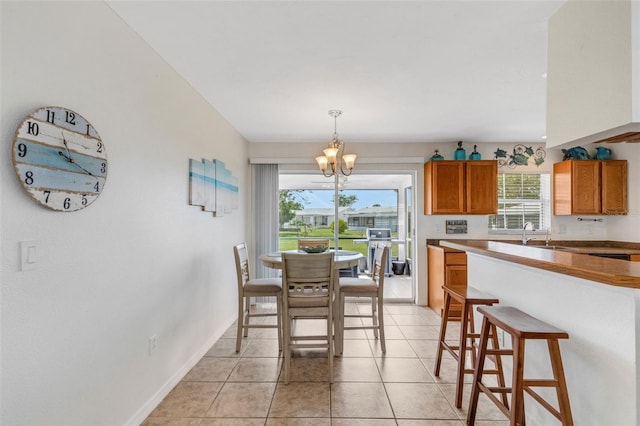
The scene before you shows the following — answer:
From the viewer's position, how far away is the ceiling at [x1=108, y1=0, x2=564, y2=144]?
5.79 ft

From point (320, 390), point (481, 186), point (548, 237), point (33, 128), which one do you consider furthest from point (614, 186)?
point (33, 128)

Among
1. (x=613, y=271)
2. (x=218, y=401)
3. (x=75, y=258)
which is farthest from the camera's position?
(x=218, y=401)

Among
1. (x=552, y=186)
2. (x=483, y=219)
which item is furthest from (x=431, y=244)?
(x=552, y=186)

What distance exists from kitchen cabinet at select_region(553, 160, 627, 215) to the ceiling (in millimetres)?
1239

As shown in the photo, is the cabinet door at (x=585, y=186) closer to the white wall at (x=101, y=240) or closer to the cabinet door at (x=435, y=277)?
the cabinet door at (x=435, y=277)

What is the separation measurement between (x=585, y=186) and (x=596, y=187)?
0.38 ft

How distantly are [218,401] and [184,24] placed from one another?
8.08ft

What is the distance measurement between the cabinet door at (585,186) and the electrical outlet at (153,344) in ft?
16.3

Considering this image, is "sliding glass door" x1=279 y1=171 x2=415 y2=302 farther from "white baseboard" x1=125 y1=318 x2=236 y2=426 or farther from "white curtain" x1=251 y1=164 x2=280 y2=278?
"white baseboard" x1=125 y1=318 x2=236 y2=426

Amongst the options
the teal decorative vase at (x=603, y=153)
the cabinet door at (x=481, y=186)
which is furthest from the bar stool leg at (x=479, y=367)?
the teal decorative vase at (x=603, y=153)

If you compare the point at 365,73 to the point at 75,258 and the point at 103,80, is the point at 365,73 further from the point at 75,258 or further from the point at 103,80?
the point at 75,258

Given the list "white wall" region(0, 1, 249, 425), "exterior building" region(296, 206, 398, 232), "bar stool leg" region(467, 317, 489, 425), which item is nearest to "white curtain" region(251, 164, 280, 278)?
"exterior building" region(296, 206, 398, 232)

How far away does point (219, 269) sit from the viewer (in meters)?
3.52

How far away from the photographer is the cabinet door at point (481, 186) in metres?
4.39
